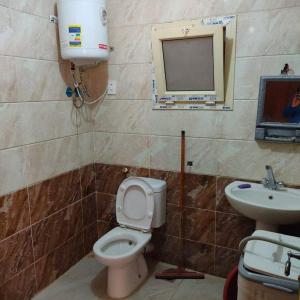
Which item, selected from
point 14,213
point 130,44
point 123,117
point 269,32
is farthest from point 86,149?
point 269,32

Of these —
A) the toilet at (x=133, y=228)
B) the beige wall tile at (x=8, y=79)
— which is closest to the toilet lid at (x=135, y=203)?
→ the toilet at (x=133, y=228)

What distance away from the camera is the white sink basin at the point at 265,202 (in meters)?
1.70

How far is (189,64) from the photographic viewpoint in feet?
6.86

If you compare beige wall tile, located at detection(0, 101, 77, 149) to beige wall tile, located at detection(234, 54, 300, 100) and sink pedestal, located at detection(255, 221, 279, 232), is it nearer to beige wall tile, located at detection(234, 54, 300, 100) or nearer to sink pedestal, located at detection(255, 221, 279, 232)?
beige wall tile, located at detection(234, 54, 300, 100)

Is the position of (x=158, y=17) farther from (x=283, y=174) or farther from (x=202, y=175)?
(x=283, y=174)

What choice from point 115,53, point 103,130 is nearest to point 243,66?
point 115,53

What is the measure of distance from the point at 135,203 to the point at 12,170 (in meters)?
0.94

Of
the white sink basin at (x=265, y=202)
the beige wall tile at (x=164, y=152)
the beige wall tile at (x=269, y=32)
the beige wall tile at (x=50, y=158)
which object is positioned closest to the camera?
the white sink basin at (x=265, y=202)

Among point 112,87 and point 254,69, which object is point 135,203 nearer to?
point 112,87

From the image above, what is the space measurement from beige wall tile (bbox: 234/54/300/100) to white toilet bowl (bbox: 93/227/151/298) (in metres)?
1.26

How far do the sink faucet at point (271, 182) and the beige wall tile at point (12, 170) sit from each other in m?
1.63

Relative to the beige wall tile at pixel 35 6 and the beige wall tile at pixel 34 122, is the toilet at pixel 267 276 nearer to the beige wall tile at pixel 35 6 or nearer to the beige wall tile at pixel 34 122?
the beige wall tile at pixel 34 122

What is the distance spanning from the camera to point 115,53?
2.37 metres

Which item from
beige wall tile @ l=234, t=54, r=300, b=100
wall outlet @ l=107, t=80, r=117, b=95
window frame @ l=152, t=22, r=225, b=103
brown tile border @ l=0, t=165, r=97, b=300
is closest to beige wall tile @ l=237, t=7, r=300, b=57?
beige wall tile @ l=234, t=54, r=300, b=100
